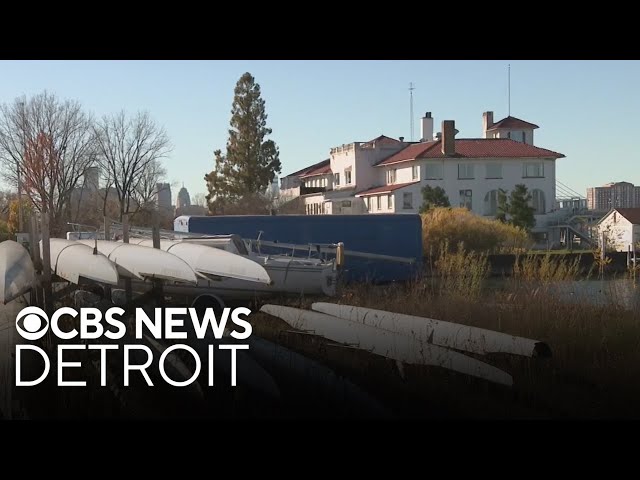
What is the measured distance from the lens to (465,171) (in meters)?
38.7

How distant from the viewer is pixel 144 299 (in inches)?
445

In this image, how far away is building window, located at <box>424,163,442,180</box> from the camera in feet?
124

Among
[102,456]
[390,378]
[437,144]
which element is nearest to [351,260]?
[390,378]

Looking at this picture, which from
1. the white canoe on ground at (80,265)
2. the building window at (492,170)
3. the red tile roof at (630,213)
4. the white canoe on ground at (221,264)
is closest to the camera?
the white canoe on ground at (80,265)

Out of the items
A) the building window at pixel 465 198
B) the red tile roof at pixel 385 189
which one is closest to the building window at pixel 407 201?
the red tile roof at pixel 385 189

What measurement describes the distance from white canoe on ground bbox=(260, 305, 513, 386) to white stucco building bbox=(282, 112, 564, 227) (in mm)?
26034

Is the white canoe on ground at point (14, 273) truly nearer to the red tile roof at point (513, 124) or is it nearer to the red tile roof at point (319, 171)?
the red tile roof at point (319, 171)

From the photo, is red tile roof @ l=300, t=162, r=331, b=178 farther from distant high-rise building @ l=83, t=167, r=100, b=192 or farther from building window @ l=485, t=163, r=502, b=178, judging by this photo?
distant high-rise building @ l=83, t=167, r=100, b=192

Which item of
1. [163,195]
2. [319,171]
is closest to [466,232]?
[163,195]

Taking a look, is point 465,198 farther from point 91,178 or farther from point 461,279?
point 461,279

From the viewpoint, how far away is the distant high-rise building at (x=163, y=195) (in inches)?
817

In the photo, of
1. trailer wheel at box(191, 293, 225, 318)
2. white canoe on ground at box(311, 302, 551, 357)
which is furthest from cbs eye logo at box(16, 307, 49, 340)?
white canoe on ground at box(311, 302, 551, 357)

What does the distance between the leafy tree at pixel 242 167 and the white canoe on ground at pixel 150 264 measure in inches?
529

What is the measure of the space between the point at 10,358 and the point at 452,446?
14.3 ft
